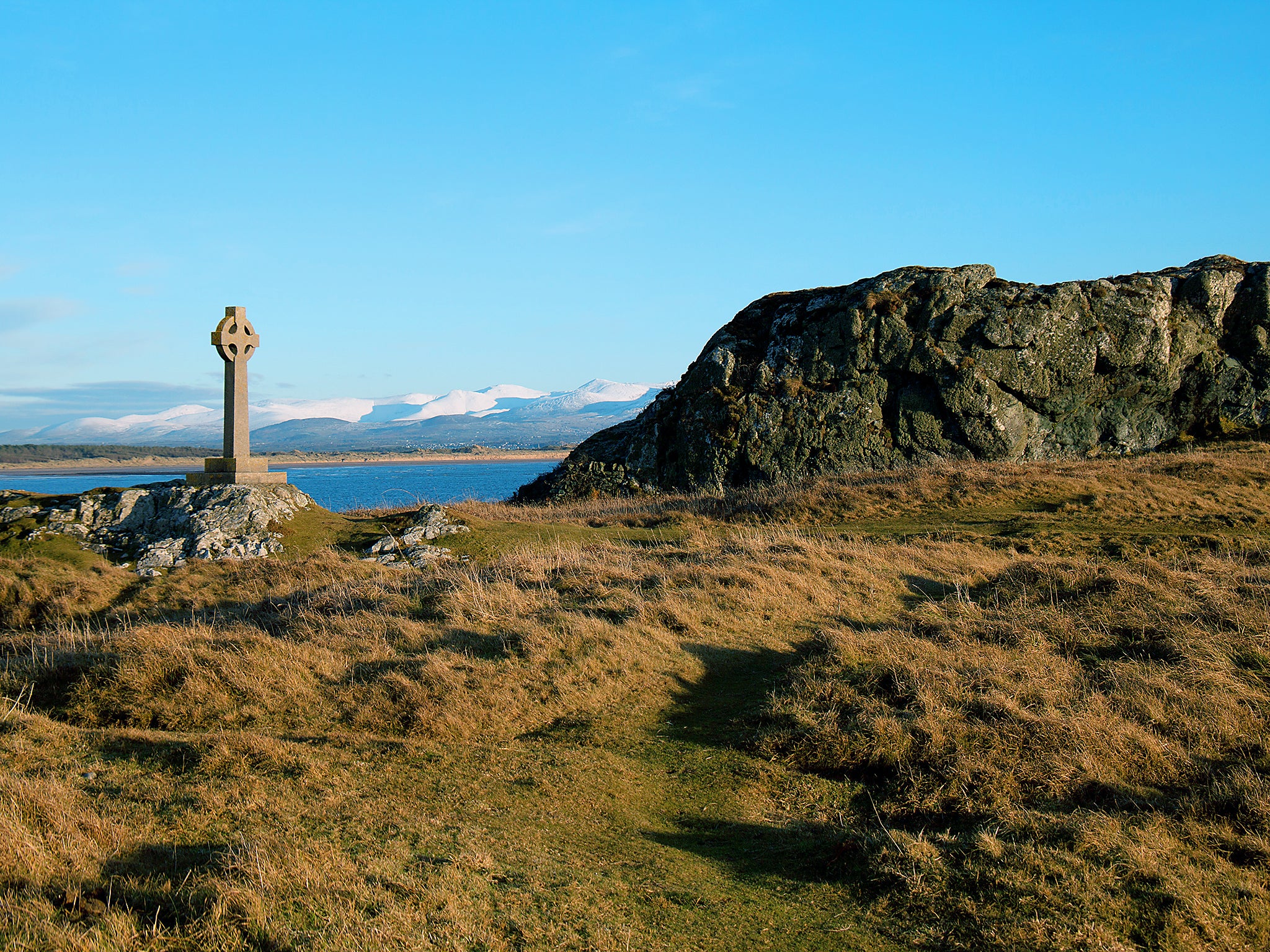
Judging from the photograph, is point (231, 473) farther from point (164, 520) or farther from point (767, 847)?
point (767, 847)

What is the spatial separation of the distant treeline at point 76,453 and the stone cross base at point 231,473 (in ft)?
460

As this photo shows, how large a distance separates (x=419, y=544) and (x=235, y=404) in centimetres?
591

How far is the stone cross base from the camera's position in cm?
2034

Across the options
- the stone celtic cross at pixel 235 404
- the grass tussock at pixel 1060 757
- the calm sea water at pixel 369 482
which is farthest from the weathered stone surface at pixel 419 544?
the calm sea water at pixel 369 482

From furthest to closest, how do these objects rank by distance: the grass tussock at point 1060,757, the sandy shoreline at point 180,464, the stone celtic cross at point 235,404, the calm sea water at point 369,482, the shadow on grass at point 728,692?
the sandy shoreline at point 180,464
the calm sea water at point 369,482
the stone celtic cross at point 235,404
the shadow on grass at point 728,692
the grass tussock at point 1060,757

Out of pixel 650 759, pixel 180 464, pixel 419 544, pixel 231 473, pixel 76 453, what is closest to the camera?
pixel 650 759

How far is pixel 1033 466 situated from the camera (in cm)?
2850

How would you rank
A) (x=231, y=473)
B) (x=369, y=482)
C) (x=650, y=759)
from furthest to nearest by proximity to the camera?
(x=369, y=482), (x=231, y=473), (x=650, y=759)

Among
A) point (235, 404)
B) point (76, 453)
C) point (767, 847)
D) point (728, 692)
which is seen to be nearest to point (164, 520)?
point (235, 404)

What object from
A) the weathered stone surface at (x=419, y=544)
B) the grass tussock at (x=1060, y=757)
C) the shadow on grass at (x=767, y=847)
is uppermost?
the weathered stone surface at (x=419, y=544)

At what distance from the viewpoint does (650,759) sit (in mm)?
8086

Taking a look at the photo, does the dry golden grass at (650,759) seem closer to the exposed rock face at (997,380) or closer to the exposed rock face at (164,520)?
the exposed rock face at (164,520)

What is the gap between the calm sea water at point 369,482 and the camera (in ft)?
218

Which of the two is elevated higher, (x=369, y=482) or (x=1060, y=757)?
(x=1060, y=757)
